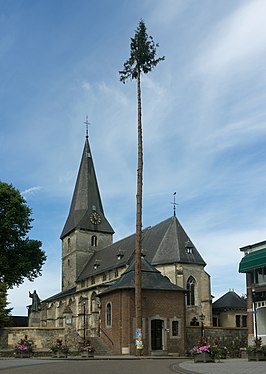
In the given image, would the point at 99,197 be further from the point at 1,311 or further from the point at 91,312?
the point at 1,311

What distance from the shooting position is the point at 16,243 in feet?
Result: 150

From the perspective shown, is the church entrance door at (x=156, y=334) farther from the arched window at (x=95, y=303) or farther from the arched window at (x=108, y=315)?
the arched window at (x=95, y=303)

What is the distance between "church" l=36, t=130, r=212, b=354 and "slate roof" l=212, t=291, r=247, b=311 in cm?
310

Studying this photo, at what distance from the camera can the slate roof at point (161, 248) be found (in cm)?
5053

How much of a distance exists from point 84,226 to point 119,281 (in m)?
34.5

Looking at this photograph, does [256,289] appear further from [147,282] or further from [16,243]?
[16,243]

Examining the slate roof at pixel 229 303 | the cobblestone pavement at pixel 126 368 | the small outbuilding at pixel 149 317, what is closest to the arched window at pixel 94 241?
the slate roof at pixel 229 303

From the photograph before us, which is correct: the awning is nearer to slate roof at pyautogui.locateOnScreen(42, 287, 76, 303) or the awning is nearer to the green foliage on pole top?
the green foliage on pole top

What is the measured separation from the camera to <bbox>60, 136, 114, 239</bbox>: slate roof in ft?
233

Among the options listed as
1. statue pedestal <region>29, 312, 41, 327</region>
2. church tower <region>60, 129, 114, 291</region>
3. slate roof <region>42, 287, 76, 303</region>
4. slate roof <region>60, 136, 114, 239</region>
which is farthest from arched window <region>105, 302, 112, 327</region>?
slate roof <region>60, 136, 114, 239</region>

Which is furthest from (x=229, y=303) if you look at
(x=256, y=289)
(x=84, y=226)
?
(x=84, y=226)

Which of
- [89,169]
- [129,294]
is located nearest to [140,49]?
[129,294]

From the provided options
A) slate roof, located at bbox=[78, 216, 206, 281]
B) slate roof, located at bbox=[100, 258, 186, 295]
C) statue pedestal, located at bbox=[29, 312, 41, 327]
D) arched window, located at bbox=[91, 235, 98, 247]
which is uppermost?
arched window, located at bbox=[91, 235, 98, 247]

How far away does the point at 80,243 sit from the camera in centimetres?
7038
